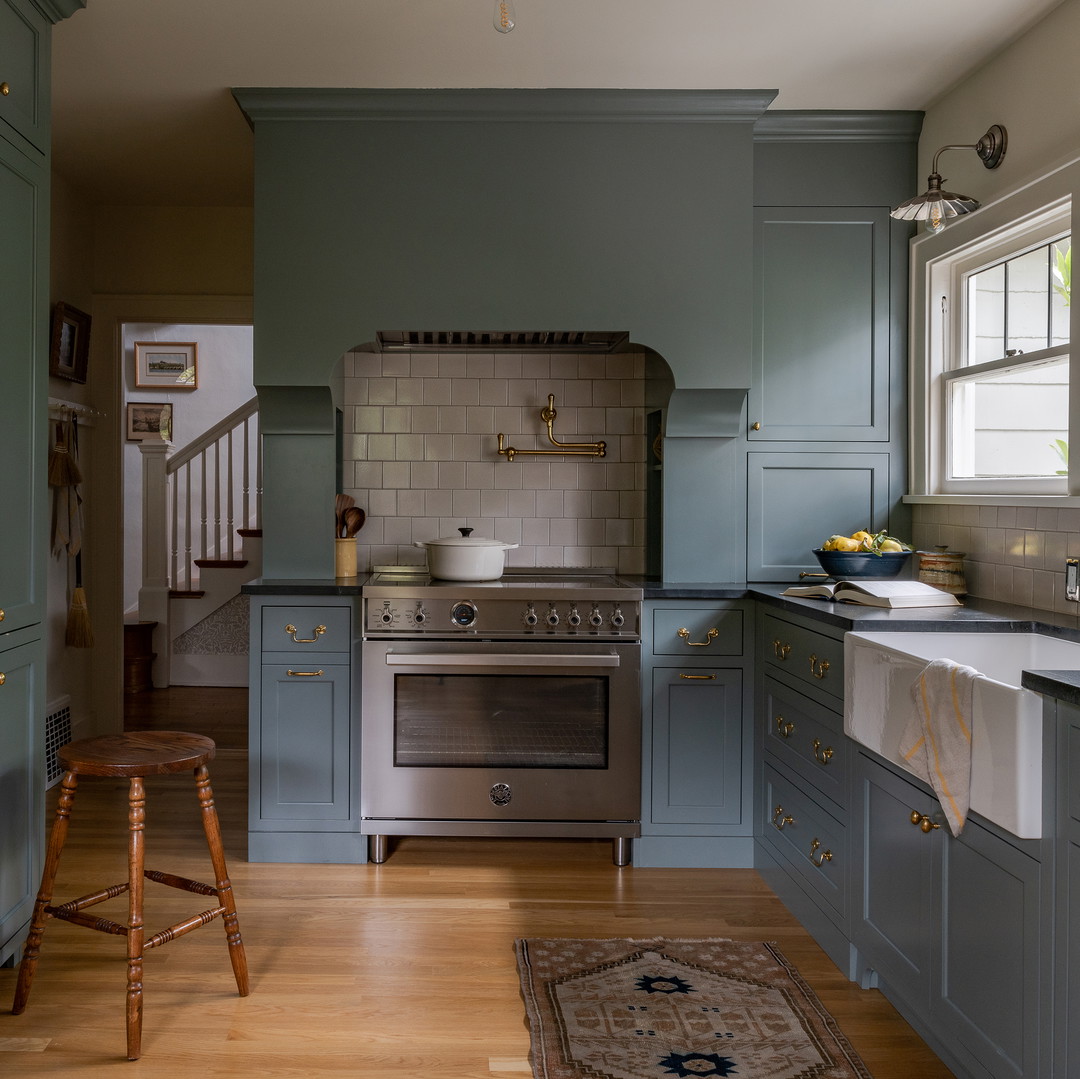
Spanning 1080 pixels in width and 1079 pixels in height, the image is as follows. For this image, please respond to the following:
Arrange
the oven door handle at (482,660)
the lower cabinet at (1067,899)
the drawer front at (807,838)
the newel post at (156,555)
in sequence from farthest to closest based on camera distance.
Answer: the newel post at (156,555), the oven door handle at (482,660), the drawer front at (807,838), the lower cabinet at (1067,899)

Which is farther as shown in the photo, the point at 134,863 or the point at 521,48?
the point at 521,48

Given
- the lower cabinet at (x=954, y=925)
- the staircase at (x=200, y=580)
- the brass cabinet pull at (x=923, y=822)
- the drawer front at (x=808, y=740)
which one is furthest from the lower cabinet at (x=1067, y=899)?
the staircase at (x=200, y=580)

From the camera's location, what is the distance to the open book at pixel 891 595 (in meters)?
2.89

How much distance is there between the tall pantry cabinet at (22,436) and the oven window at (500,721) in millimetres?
1170

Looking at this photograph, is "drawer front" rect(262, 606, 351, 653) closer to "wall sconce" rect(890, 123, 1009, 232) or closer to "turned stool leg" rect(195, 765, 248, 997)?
"turned stool leg" rect(195, 765, 248, 997)

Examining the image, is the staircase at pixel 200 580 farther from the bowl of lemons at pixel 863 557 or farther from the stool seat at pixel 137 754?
the bowl of lemons at pixel 863 557

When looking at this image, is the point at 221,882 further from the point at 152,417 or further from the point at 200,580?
the point at 152,417

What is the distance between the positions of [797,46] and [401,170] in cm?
139

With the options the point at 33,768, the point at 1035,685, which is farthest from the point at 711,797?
the point at 33,768

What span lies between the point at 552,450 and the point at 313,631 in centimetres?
126

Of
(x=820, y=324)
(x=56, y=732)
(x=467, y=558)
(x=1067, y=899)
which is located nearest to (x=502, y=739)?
(x=467, y=558)

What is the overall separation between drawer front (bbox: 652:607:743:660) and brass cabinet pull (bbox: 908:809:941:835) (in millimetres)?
1287

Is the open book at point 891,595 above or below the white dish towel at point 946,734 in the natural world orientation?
above

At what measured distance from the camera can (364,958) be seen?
8.86 feet
